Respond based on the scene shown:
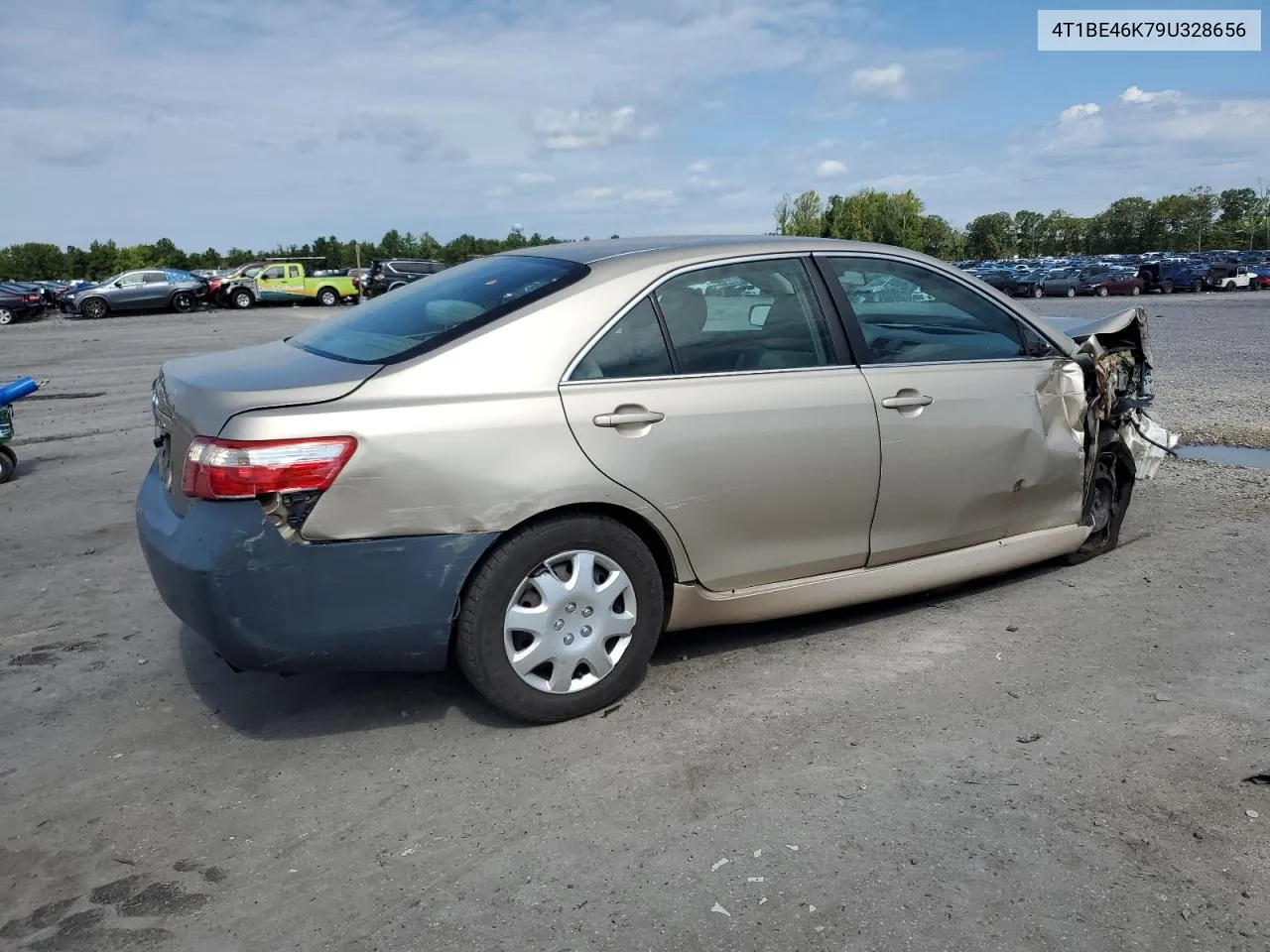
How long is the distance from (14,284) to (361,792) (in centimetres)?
4416

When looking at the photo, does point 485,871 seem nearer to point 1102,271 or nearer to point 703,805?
point 703,805

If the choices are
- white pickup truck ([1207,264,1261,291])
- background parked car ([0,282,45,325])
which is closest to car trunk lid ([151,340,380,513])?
background parked car ([0,282,45,325])

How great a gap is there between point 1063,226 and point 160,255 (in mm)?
106141

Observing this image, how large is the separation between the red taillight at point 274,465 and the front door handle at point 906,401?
2107 mm

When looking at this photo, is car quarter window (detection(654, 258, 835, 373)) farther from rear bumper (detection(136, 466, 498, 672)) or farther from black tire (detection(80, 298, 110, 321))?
black tire (detection(80, 298, 110, 321))

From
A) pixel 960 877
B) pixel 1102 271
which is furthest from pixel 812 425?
pixel 1102 271

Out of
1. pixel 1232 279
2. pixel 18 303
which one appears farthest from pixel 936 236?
pixel 18 303

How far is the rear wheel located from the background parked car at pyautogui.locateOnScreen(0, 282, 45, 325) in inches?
1344

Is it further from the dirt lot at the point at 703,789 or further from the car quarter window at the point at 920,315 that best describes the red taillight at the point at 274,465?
the car quarter window at the point at 920,315

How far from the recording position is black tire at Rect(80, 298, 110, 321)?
37.1 m

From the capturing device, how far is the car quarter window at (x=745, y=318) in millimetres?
3990

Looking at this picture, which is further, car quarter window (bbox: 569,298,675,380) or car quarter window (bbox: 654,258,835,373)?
car quarter window (bbox: 654,258,835,373)

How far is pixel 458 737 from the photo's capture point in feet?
12.2

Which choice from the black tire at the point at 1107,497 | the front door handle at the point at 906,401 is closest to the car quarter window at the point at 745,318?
the front door handle at the point at 906,401
